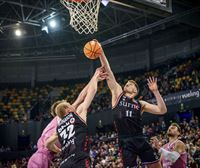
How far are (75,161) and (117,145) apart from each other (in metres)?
14.7

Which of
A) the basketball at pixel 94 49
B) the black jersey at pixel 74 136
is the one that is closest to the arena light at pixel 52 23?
the basketball at pixel 94 49

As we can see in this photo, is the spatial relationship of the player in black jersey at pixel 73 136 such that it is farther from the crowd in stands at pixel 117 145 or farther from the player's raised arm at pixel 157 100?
the crowd in stands at pixel 117 145

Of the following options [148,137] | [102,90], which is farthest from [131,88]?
[102,90]

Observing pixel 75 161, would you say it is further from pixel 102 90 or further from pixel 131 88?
pixel 102 90

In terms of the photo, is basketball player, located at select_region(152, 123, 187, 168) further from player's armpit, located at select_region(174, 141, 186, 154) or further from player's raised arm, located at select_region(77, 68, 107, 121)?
player's raised arm, located at select_region(77, 68, 107, 121)

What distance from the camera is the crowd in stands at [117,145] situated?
14211 mm

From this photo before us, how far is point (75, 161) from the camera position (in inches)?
188

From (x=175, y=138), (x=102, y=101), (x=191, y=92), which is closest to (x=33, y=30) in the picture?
(x=102, y=101)

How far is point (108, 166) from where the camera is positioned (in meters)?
16.8

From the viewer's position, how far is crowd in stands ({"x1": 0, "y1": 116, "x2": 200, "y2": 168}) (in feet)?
46.6

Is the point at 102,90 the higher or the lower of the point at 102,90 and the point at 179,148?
the higher

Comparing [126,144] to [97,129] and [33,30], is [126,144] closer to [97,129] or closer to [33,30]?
[97,129]

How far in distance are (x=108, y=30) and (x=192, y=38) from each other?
18.2 feet

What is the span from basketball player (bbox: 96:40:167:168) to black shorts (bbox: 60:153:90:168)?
142cm
